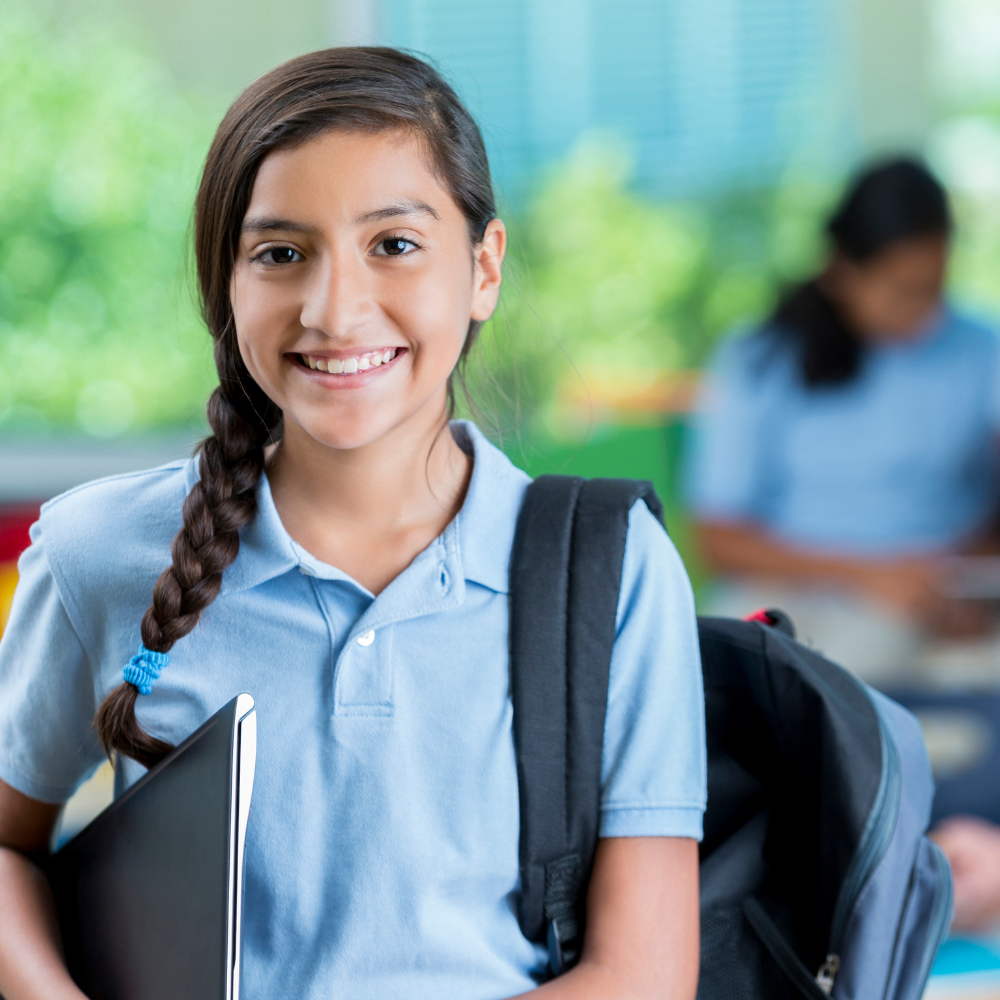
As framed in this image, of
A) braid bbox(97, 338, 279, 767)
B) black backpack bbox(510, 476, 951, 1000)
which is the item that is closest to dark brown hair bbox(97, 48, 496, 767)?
braid bbox(97, 338, 279, 767)

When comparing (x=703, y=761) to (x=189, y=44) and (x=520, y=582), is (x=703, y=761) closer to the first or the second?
(x=520, y=582)

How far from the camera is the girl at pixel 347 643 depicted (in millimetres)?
749

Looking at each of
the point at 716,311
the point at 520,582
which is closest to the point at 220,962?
the point at 520,582

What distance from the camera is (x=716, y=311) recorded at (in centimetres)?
295

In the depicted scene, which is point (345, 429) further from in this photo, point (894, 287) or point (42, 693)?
point (894, 287)

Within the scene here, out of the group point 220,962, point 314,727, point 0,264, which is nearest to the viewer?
point 220,962

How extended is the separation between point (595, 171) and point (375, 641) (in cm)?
240

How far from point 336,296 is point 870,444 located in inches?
71.7

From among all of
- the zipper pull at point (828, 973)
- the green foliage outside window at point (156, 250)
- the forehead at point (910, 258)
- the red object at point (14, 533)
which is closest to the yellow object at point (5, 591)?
the red object at point (14, 533)

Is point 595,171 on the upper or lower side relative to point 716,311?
upper

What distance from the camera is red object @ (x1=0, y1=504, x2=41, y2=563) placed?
204 cm

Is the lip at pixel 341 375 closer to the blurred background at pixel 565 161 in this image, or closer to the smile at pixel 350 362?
the smile at pixel 350 362

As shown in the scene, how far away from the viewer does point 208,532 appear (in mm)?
787

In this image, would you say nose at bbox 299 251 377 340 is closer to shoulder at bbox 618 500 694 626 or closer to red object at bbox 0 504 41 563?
shoulder at bbox 618 500 694 626
